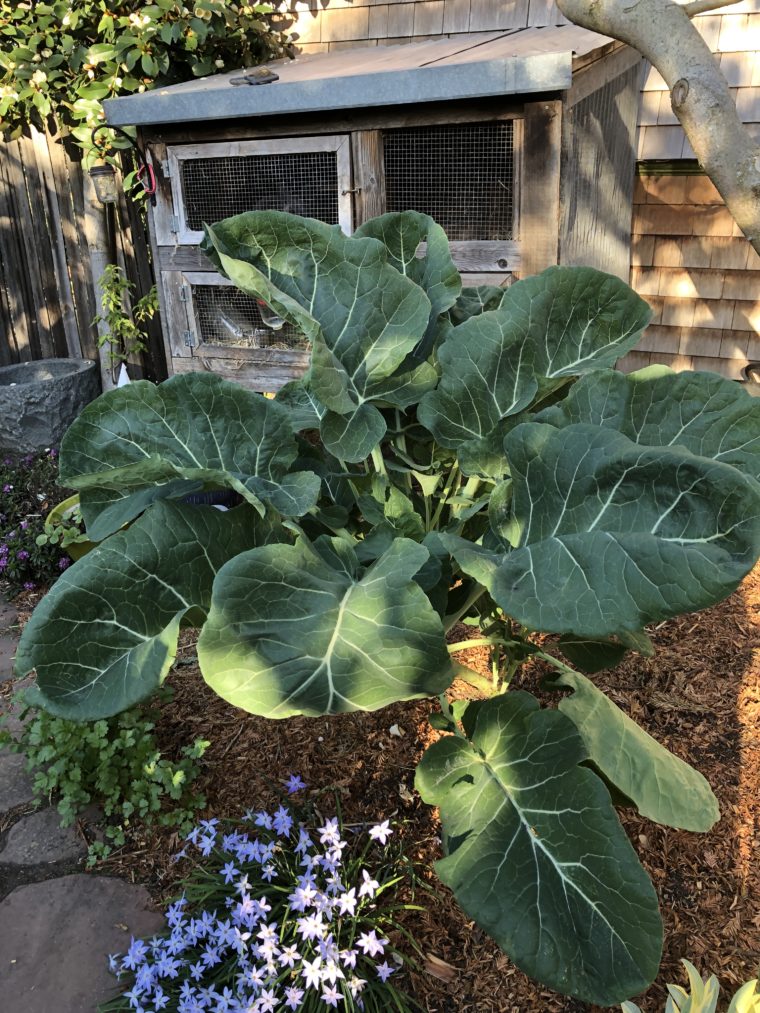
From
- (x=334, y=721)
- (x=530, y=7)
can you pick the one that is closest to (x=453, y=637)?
(x=334, y=721)

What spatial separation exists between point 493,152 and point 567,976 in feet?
Answer: 9.30

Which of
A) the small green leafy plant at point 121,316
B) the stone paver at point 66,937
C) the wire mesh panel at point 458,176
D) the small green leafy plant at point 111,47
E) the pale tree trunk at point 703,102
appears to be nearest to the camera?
the stone paver at point 66,937

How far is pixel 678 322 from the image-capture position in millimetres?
4691

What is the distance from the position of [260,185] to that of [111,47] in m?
1.59

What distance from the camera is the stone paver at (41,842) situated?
2154 mm

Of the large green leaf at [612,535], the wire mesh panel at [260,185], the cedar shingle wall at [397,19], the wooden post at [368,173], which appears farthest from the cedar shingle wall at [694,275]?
the large green leaf at [612,535]

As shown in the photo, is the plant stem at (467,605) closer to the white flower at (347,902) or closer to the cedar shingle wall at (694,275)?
the white flower at (347,902)

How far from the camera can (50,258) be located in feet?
18.4

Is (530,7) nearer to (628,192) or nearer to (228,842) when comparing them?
(628,192)

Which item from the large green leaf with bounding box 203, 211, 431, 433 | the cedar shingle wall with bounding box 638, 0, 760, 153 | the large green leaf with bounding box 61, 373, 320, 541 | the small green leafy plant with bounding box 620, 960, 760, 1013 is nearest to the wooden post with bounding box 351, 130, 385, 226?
the cedar shingle wall with bounding box 638, 0, 760, 153

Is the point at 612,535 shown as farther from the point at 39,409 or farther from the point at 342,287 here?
the point at 39,409

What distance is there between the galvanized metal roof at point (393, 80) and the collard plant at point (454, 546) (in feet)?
4.39

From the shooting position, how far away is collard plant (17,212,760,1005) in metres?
1.20

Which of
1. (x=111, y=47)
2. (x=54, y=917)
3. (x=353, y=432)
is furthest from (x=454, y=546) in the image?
(x=111, y=47)
